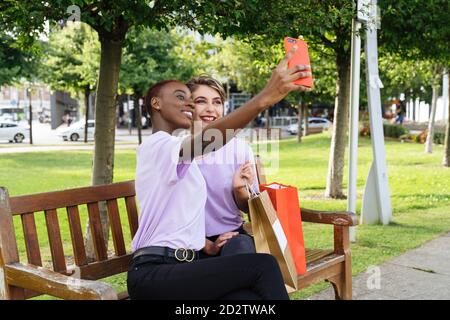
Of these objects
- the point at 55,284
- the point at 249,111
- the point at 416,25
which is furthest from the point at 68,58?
the point at 249,111

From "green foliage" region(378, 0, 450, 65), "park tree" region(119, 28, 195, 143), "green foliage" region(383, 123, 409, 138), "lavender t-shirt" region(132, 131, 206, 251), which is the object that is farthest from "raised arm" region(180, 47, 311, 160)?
"green foliage" region(383, 123, 409, 138)

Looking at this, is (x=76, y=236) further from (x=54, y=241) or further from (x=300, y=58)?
(x=300, y=58)

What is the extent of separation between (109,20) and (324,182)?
8.34 m

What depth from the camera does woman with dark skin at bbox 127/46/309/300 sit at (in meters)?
2.41

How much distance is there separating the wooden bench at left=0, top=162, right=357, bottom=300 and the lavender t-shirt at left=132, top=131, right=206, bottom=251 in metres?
0.37

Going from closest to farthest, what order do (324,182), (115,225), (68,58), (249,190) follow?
1. (249,190)
2. (115,225)
3. (324,182)
4. (68,58)

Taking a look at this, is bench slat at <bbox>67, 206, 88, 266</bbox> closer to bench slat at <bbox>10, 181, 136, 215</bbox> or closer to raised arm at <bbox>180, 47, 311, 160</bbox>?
bench slat at <bbox>10, 181, 136, 215</bbox>

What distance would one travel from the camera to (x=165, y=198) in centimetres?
261

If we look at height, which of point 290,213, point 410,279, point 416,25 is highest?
point 416,25

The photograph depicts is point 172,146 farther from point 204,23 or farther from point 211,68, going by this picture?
point 211,68

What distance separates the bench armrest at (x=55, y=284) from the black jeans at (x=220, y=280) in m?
0.30

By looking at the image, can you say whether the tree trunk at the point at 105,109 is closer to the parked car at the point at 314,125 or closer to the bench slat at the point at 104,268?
the bench slat at the point at 104,268

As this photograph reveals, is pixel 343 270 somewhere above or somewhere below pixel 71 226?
below

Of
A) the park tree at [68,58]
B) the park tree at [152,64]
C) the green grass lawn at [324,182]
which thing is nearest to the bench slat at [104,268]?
the green grass lawn at [324,182]
